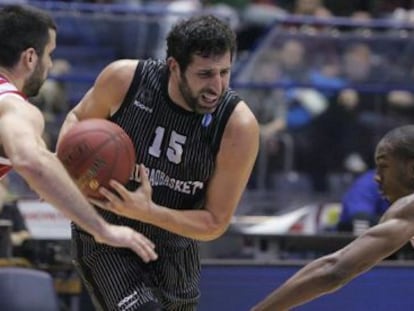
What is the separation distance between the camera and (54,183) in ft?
17.4

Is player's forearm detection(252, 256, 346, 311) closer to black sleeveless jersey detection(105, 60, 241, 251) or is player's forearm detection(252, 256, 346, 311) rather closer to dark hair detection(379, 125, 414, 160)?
dark hair detection(379, 125, 414, 160)

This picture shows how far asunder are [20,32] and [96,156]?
2.16 feet

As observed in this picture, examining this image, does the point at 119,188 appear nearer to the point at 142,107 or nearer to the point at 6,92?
the point at 6,92

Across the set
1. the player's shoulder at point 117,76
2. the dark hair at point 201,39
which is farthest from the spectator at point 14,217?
the dark hair at point 201,39

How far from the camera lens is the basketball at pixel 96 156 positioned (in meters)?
5.83

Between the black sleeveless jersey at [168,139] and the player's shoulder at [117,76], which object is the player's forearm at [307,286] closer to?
the black sleeveless jersey at [168,139]

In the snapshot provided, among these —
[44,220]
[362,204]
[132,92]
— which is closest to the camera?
[132,92]

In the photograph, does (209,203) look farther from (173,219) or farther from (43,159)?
(43,159)

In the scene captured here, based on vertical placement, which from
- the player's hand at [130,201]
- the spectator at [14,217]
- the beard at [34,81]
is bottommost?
the spectator at [14,217]

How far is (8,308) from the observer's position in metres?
7.27

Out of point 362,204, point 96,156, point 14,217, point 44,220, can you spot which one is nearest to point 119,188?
point 96,156

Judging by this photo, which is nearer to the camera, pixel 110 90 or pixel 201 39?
pixel 201 39

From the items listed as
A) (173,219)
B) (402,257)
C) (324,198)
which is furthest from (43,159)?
(324,198)

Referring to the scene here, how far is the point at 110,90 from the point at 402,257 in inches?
140
